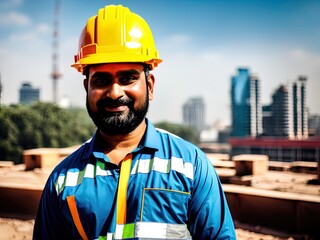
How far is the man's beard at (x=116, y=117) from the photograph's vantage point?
1443 mm

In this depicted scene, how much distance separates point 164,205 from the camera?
52.4 inches

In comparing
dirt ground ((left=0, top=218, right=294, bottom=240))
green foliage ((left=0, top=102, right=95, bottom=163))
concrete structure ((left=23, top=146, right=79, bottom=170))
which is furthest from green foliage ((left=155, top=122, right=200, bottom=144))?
dirt ground ((left=0, top=218, right=294, bottom=240))

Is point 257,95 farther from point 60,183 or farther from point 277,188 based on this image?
point 60,183

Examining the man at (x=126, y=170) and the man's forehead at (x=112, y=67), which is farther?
the man's forehead at (x=112, y=67)

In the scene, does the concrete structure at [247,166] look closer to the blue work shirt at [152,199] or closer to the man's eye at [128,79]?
the blue work shirt at [152,199]

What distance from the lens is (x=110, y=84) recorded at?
1.45 m

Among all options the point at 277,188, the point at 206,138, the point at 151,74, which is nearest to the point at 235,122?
the point at 206,138

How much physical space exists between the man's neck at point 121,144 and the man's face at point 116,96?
5 centimetres

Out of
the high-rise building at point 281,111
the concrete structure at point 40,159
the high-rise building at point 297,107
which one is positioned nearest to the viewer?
the concrete structure at point 40,159

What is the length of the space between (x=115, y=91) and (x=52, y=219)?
697 millimetres

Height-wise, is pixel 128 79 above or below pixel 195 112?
below

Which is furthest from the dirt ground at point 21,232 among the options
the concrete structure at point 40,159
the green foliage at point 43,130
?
the green foliage at point 43,130

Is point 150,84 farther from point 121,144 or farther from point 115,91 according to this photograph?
point 121,144

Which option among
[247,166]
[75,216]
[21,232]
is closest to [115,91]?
[75,216]
